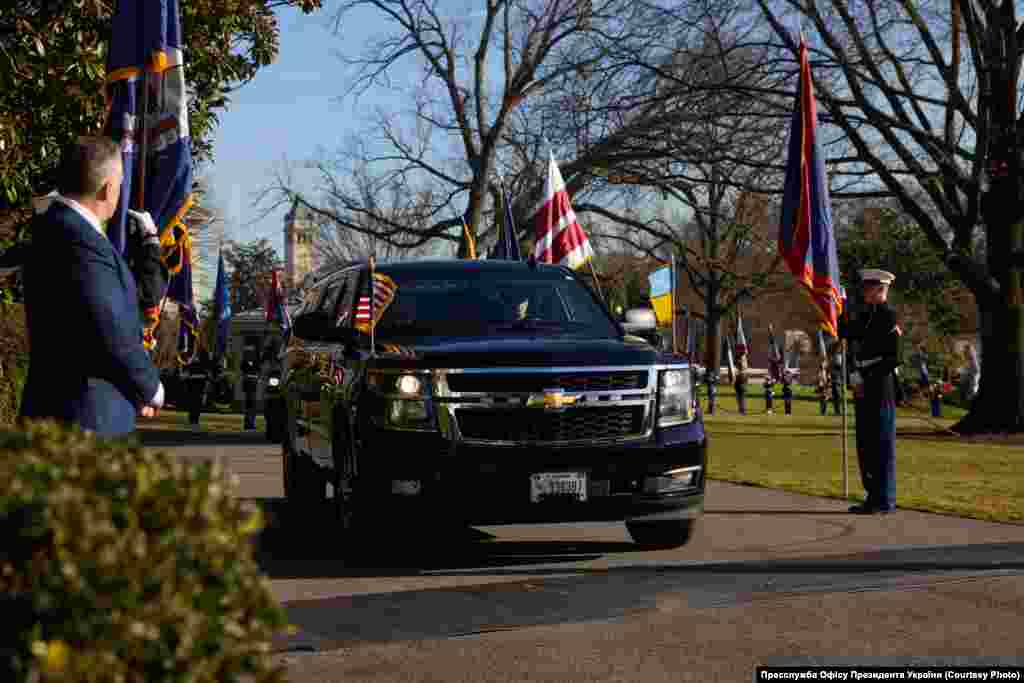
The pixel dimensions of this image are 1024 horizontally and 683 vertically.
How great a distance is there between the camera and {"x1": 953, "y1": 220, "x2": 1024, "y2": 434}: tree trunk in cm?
2778

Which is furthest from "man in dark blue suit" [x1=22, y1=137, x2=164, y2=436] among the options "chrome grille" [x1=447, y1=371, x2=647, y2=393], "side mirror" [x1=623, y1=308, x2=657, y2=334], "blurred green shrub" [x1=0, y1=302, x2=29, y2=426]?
"blurred green shrub" [x1=0, y1=302, x2=29, y2=426]

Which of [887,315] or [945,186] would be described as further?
[945,186]

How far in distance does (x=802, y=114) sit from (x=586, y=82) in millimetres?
12405

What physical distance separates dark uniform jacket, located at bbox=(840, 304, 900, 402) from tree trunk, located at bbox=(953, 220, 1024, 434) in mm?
16881

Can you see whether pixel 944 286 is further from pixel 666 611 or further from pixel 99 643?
pixel 99 643

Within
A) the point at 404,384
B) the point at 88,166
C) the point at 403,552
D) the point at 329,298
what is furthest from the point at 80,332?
the point at 329,298

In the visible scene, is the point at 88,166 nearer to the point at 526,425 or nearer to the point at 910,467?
the point at 526,425

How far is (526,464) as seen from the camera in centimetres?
873

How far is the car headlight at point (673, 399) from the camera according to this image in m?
9.16

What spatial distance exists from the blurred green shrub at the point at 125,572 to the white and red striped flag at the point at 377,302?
6866 millimetres

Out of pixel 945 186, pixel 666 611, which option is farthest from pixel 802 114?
pixel 945 186

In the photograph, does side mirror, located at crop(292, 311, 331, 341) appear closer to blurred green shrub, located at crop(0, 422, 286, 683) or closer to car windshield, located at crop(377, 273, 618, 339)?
car windshield, located at crop(377, 273, 618, 339)

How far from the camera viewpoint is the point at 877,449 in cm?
1177

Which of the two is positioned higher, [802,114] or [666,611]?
[802,114]
